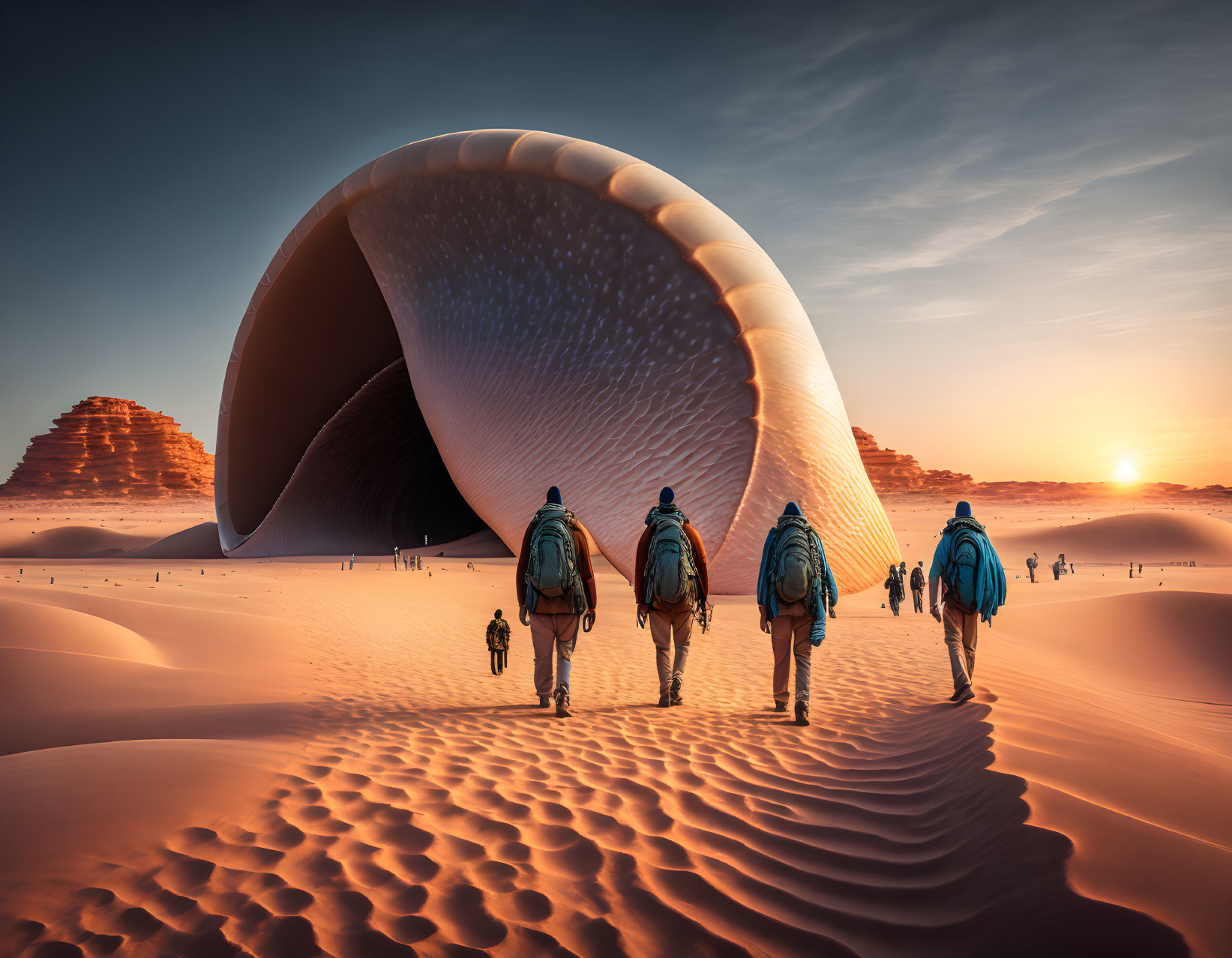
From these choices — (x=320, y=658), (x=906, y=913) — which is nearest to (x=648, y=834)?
(x=906, y=913)

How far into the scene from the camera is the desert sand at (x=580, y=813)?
215cm

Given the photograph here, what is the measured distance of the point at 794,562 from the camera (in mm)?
4598

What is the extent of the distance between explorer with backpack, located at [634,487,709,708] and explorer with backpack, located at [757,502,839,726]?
475 mm

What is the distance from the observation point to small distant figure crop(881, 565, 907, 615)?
10.9 meters

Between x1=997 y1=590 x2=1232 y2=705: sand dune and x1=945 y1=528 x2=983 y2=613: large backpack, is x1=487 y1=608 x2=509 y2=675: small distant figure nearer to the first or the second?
x1=945 y1=528 x2=983 y2=613: large backpack

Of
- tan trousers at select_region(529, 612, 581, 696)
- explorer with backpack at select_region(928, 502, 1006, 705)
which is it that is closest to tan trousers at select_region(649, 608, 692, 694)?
tan trousers at select_region(529, 612, 581, 696)

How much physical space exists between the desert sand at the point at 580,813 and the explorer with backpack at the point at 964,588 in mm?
273

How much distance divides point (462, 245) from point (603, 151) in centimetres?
328

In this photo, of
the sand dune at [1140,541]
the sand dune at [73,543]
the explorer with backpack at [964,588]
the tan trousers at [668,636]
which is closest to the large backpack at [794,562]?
the tan trousers at [668,636]

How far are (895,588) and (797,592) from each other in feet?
23.2

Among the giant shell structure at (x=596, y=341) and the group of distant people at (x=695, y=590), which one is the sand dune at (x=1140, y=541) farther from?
the group of distant people at (x=695, y=590)

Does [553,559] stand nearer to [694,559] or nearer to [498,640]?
[694,559]

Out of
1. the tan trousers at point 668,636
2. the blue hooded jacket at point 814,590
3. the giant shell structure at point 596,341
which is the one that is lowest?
the tan trousers at point 668,636

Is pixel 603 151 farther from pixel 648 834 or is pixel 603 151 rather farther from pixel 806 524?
pixel 648 834
